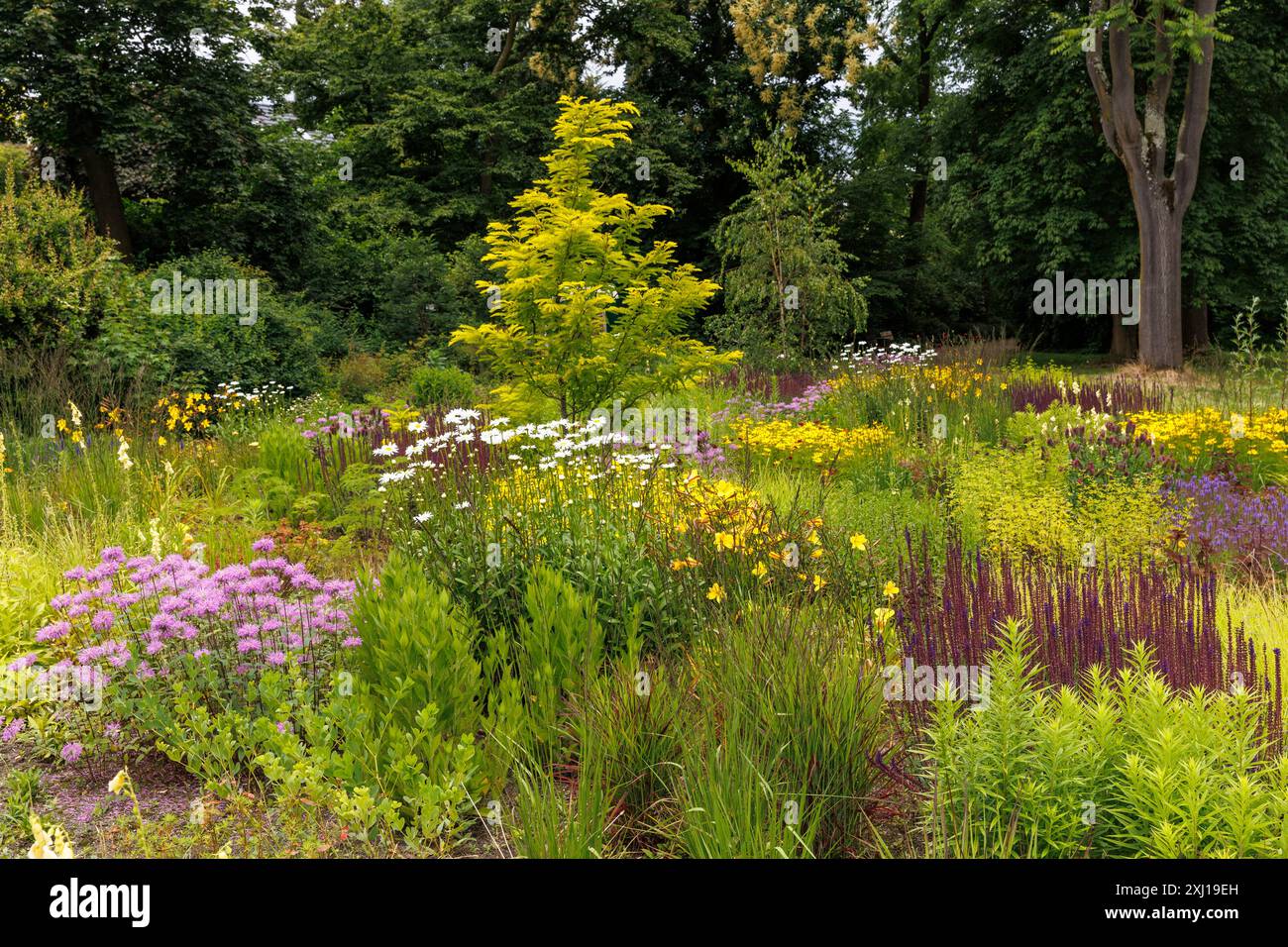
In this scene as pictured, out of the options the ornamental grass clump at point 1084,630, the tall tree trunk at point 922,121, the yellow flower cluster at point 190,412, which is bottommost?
the ornamental grass clump at point 1084,630

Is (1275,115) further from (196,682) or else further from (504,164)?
(196,682)

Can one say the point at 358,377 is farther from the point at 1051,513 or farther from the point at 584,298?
the point at 1051,513

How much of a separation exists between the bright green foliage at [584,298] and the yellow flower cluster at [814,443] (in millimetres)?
1254

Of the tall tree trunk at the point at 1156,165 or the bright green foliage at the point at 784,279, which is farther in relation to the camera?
the tall tree trunk at the point at 1156,165

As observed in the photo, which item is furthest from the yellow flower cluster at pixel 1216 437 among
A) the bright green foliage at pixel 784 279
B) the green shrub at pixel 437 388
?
the green shrub at pixel 437 388

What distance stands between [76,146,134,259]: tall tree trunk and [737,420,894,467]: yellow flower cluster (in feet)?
50.5

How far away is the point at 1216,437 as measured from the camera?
7750 millimetres

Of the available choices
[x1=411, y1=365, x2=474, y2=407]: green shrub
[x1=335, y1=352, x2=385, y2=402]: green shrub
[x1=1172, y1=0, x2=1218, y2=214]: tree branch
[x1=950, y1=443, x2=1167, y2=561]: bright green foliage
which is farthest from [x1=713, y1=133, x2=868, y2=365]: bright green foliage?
[x1=950, y1=443, x2=1167, y2=561]: bright green foliage

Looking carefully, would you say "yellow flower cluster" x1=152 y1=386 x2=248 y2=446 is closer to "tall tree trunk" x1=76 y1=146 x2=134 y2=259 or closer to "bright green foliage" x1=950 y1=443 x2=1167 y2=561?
"bright green foliage" x1=950 y1=443 x2=1167 y2=561

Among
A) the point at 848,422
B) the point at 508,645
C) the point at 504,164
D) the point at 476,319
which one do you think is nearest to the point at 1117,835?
the point at 508,645

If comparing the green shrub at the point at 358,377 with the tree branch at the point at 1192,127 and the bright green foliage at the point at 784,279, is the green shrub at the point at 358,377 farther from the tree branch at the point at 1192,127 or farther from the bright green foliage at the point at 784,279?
the tree branch at the point at 1192,127

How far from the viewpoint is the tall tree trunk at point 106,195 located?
61.6 feet

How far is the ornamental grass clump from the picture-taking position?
10.6ft

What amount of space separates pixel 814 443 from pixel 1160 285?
12126 mm
